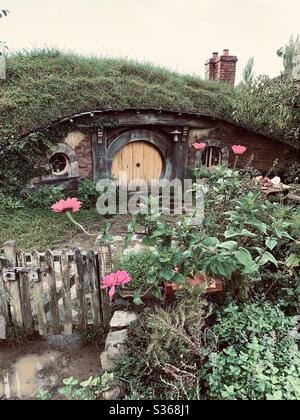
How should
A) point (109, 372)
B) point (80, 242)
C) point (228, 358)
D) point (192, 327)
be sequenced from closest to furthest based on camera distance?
1. point (228, 358)
2. point (192, 327)
3. point (109, 372)
4. point (80, 242)

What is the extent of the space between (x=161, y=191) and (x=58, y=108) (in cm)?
366

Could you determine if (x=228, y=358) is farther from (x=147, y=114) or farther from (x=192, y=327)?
(x=147, y=114)

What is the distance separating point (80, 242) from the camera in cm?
582

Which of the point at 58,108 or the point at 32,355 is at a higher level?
the point at 58,108

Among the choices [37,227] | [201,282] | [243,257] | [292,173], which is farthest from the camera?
[292,173]

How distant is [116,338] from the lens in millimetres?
2652

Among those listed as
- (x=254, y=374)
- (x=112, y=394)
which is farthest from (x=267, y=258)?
(x=112, y=394)

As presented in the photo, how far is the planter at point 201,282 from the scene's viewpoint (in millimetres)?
2494

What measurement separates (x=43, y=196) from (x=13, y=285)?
468cm

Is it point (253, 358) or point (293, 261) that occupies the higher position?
point (293, 261)

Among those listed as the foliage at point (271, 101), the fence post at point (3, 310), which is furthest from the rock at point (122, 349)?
the foliage at point (271, 101)

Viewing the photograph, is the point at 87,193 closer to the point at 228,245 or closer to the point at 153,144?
the point at 153,144

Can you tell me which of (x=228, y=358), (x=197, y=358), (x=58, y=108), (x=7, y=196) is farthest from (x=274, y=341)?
(x=58, y=108)

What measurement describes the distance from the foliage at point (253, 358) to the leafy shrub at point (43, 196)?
569 centimetres
